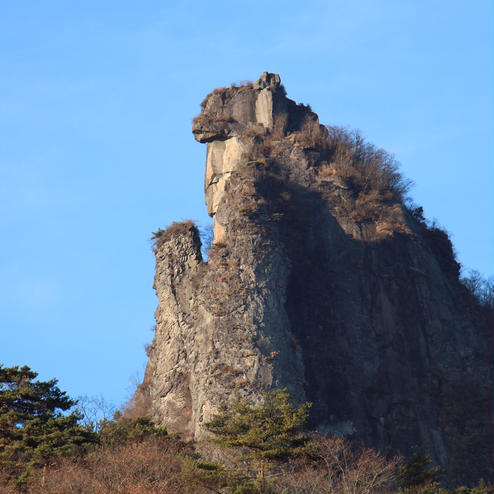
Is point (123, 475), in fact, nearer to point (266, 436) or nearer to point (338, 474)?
point (266, 436)

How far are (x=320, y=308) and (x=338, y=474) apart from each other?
1556 cm

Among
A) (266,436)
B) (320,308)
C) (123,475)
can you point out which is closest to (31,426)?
(123,475)

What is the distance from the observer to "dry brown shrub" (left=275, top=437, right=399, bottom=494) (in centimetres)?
3491

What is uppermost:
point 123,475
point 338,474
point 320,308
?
point 320,308

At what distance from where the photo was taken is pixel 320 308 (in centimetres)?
5388

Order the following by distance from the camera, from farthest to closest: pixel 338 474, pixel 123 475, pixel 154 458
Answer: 1. pixel 338 474
2. pixel 154 458
3. pixel 123 475

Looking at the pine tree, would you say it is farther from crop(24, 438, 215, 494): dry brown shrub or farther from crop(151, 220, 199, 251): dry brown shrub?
crop(151, 220, 199, 251): dry brown shrub

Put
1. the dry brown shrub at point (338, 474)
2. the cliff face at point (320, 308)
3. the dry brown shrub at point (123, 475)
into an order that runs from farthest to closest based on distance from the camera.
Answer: the cliff face at point (320, 308) → the dry brown shrub at point (338, 474) → the dry brown shrub at point (123, 475)

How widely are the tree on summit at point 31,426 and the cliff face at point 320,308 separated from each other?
1067 cm

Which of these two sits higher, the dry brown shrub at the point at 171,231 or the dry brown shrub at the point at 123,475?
the dry brown shrub at the point at 171,231

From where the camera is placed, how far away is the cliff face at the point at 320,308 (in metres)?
49.5

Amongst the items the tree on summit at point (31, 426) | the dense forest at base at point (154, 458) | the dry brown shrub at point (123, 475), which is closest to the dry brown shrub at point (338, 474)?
the dense forest at base at point (154, 458)

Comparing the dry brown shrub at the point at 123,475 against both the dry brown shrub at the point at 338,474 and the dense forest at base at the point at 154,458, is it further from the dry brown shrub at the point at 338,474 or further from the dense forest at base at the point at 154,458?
the dry brown shrub at the point at 338,474

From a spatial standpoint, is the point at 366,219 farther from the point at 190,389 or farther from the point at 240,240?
the point at 190,389
